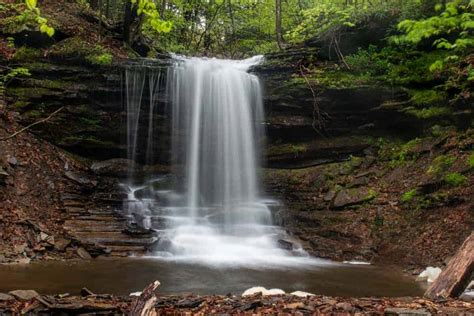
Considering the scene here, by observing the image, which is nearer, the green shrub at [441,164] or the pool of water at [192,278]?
the pool of water at [192,278]

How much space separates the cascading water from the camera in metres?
12.7

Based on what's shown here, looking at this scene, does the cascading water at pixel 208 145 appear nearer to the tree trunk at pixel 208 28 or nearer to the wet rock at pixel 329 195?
the wet rock at pixel 329 195

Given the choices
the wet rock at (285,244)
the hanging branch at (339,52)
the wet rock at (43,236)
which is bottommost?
the wet rock at (285,244)

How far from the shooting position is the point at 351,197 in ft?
39.7

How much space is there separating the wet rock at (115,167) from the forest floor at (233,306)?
8570mm

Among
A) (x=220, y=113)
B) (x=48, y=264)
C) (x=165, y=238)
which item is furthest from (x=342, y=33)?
(x=48, y=264)

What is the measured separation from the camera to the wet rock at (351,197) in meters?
11.9

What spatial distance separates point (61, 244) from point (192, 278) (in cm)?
344

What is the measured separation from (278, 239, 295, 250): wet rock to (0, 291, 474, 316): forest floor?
5853mm

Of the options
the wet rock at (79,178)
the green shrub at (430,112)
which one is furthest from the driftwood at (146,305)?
the green shrub at (430,112)

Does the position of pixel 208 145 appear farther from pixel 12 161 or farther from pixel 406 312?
pixel 406 312

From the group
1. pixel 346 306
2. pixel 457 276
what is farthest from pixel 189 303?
pixel 457 276

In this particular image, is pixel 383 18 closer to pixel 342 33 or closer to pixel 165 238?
pixel 342 33

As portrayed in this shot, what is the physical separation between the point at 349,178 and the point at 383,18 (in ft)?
17.6
